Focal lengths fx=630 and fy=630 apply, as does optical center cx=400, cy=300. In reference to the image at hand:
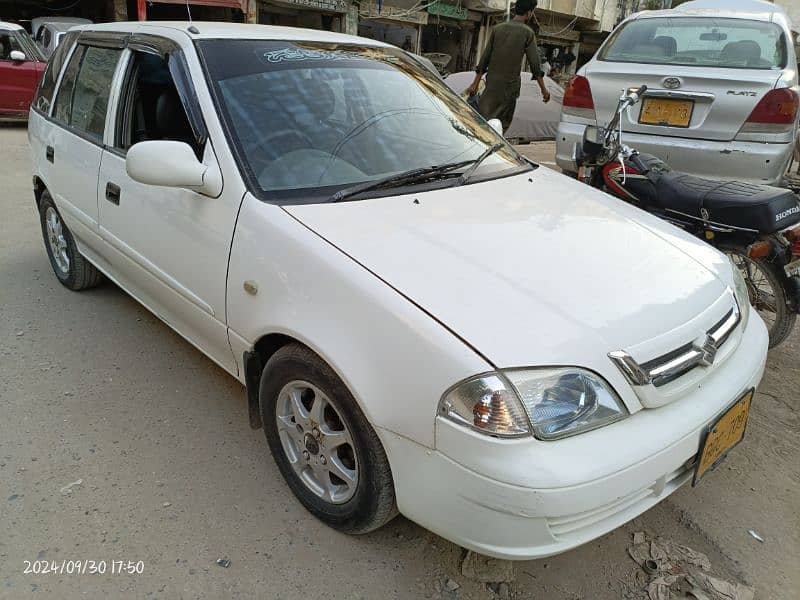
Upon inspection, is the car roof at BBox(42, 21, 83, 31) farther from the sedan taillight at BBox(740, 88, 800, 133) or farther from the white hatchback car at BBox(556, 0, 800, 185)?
the sedan taillight at BBox(740, 88, 800, 133)

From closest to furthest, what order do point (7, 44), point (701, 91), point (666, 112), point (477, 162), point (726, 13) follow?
point (477, 162), point (701, 91), point (666, 112), point (726, 13), point (7, 44)

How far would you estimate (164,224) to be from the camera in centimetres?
257

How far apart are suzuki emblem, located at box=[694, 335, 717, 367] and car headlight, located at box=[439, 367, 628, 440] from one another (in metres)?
0.40

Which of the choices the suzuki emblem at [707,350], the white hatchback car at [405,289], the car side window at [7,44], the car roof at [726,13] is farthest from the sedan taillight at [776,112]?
the car side window at [7,44]

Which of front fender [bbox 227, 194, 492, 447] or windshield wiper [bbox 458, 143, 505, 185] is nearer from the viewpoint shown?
front fender [bbox 227, 194, 492, 447]

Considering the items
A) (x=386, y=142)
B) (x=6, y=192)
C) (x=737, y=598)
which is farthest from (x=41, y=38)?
(x=737, y=598)

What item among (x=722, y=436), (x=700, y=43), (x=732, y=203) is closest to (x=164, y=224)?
(x=722, y=436)

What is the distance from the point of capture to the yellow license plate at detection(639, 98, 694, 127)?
4598mm

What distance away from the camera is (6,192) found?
631 cm

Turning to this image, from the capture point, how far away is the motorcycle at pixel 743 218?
3.20m

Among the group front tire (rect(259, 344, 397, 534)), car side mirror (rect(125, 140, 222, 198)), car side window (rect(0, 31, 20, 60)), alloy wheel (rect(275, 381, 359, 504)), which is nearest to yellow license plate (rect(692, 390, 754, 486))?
front tire (rect(259, 344, 397, 534))

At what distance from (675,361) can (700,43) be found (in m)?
4.20

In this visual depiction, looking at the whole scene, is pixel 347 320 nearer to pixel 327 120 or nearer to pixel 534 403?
pixel 534 403

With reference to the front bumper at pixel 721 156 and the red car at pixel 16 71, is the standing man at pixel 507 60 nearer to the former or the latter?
the front bumper at pixel 721 156
